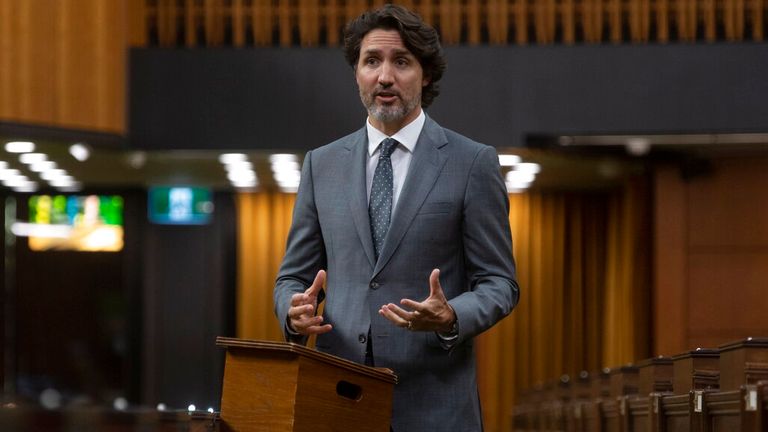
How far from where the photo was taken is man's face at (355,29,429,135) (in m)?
3.57

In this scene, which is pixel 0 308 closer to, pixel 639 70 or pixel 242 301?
pixel 242 301

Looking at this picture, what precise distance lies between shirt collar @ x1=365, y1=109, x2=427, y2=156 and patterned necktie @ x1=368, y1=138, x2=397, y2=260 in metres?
0.02

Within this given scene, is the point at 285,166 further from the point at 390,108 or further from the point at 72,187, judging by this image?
the point at 390,108

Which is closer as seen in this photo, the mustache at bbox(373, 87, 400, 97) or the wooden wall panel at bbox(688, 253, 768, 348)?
the mustache at bbox(373, 87, 400, 97)

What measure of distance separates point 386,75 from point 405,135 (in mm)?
171

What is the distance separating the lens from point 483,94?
12805mm

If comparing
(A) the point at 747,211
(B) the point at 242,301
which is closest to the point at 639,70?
(A) the point at 747,211

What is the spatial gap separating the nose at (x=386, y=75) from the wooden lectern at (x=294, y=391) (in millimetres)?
705

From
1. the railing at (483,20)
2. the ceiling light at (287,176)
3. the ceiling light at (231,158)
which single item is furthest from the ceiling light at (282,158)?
the railing at (483,20)

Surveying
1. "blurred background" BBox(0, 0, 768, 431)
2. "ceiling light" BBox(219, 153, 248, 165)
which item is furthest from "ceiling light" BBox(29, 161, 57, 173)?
"ceiling light" BBox(219, 153, 248, 165)

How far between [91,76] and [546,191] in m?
6.13

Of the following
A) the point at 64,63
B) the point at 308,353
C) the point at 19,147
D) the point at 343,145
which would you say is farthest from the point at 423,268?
the point at 19,147

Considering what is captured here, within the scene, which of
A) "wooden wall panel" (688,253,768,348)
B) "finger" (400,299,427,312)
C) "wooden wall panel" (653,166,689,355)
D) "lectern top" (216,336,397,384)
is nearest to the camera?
"lectern top" (216,336,397,384)

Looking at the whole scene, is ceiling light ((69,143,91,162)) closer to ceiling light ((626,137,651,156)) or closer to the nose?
ceiling light ((626,137,651,156))
